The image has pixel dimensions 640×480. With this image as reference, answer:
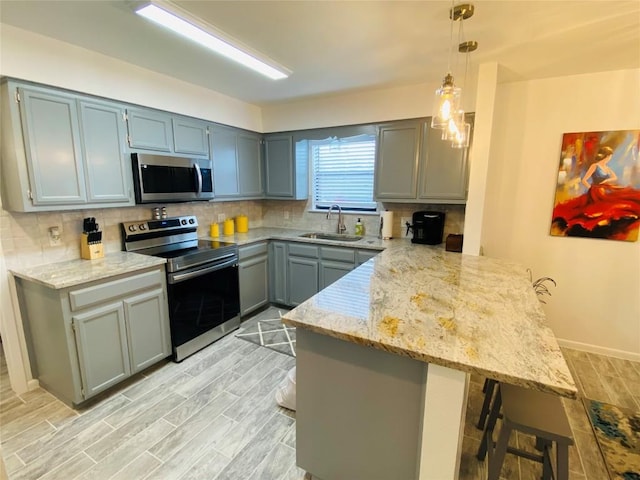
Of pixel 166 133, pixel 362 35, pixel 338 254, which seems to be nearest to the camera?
pixel 362 35

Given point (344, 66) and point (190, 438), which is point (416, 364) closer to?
point (190, 438)

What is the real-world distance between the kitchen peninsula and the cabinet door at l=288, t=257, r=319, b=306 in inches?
68.8

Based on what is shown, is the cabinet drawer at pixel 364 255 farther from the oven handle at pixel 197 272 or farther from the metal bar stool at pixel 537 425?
the metal bar stool at pixel 537 425

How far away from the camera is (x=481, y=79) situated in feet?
8.52

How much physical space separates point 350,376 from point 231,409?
1239mm

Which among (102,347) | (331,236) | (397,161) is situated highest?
(397,161)

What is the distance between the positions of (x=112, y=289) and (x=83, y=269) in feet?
0.89

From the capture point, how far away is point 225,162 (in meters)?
3.60

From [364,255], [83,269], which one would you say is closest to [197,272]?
[83,269]

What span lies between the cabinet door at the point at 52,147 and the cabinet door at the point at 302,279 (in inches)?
84.1

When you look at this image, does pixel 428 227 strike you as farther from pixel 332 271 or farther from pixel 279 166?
pixel 279 166

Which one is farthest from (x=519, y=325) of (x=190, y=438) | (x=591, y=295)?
(x=591, y=295)

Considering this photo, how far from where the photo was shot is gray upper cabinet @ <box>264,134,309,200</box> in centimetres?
398

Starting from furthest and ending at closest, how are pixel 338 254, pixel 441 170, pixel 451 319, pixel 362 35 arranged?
pixel 338 254, pixel 441 170, pixel 362 35, pixel 451 319
